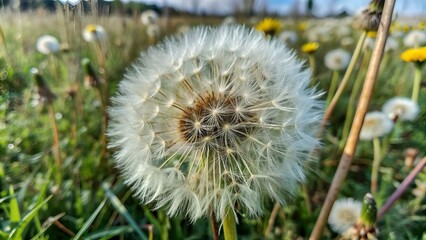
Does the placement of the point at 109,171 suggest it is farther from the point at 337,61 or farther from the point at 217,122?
the point at 337,61

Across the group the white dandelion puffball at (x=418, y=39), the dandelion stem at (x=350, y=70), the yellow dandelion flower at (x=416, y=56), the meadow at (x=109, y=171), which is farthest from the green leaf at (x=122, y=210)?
the white dandelion puffball at (x=418, y=39)

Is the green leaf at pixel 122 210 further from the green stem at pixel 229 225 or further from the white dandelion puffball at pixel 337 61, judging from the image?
the white dandelion puffball at pixel 337 61

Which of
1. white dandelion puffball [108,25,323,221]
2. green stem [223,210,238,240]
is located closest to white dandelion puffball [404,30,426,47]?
white dandelion puffball [108,25,323,221]

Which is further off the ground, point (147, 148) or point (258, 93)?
point (258, 93)

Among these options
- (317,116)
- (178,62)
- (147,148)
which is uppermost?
(178,62)

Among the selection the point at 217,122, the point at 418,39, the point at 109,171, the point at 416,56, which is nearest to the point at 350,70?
the point at 416,56

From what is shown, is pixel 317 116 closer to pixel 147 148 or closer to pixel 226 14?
pixel 147 148

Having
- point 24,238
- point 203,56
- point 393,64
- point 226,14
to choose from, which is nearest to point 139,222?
point 24,238
